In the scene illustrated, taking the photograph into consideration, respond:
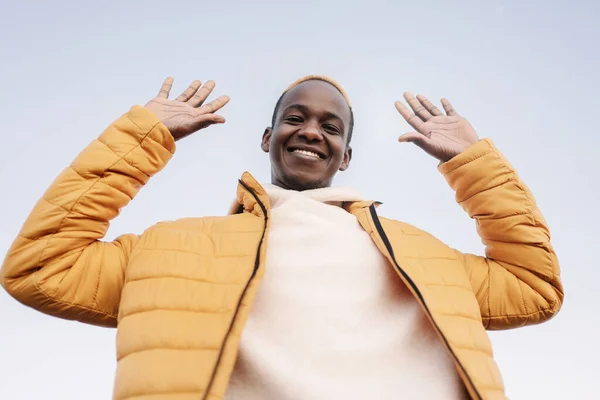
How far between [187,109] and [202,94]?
0.20 m

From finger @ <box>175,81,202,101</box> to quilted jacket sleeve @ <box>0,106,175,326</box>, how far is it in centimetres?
40

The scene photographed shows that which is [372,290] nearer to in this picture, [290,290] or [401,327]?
[401,327]

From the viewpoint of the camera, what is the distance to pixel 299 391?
187cm

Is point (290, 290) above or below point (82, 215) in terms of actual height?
below

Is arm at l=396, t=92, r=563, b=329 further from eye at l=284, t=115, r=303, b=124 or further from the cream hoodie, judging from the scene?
eye at l=284, t=115, r=303, b=124

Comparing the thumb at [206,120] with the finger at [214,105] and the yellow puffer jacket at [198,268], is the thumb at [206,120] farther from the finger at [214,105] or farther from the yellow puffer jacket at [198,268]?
the yellow puffer jacket at [198,268]

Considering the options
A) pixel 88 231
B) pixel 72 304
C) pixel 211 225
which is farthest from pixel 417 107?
pixel 72 304

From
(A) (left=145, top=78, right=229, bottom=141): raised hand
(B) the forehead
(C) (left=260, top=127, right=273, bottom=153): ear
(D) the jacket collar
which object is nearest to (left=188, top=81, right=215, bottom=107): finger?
(A) (left=145, top=78, right=229, bottom=141): raised hand

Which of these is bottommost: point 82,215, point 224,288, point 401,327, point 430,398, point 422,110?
Result: point 430,398

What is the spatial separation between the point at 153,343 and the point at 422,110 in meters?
2.07

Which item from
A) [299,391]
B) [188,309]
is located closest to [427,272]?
[299,391]

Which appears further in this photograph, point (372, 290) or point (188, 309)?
point (372, 290)

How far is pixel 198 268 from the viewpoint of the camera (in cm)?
215

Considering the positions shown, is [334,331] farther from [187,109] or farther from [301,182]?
[187,109]
